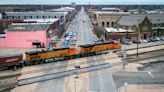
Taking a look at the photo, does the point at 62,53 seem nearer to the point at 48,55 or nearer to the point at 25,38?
the point at 48,55

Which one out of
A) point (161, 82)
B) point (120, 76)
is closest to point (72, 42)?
point (120, 76)

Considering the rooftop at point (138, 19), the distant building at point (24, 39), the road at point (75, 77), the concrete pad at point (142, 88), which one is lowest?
the concrete pad at point (142, 88)

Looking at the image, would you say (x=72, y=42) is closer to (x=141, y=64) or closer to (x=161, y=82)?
(x=141, y=64)

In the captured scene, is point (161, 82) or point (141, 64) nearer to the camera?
point (161, 82)

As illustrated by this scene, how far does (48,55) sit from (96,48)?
11094 millimetres

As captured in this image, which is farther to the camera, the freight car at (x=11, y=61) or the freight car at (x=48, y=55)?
the freight car at (x=48, y=55)

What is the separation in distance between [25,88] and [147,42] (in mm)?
43448

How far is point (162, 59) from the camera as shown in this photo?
171 feet

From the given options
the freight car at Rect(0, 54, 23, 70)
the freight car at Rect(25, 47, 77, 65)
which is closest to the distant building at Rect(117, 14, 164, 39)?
the freight car at Rect(25, 47, 77, 65)

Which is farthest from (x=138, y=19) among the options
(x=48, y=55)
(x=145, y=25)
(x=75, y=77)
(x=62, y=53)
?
(x=75, y=77)

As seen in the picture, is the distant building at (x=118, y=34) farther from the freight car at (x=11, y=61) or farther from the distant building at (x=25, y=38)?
the freight car at (x=11, y=61)

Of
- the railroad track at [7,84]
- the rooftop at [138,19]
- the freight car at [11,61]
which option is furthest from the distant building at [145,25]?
the railroad track at [7,84]

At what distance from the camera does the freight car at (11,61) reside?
40594mm

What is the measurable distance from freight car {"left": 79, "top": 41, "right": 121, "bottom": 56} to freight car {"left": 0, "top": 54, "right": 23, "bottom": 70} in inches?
538
